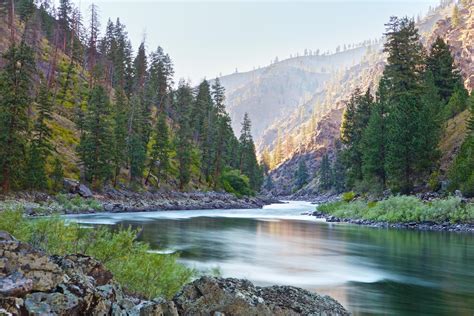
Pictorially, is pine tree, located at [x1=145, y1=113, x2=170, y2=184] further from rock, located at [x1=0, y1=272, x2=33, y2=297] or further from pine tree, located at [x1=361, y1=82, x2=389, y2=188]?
rock, located at [x1=0, y1=272, x2=33, y2=297]

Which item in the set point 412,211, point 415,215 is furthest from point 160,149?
point 415,215

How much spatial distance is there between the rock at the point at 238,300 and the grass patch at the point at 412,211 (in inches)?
1369

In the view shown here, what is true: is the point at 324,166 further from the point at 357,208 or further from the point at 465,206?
the point at 465,206

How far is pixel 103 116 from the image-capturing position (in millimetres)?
62531

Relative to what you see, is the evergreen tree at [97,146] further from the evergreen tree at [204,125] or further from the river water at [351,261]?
the evergreen tree at [204,125]

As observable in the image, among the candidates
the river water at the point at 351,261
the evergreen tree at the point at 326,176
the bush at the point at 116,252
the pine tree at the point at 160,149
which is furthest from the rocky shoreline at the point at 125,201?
the evergreen tree at the point at 326,176

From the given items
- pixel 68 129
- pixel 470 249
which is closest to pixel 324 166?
pixel 68 129

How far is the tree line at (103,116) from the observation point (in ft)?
156

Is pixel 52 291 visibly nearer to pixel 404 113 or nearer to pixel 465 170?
pixel 465 170

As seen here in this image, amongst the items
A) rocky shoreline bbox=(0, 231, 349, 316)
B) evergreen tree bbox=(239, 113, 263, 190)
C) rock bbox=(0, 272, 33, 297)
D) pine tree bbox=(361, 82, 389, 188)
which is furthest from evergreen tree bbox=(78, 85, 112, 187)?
rock bbox=(0, 272, 33, 297)

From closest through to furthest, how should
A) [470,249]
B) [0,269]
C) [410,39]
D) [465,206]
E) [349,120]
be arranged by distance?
[0,269], [470,249], [465,206], [410,39], [349,120]

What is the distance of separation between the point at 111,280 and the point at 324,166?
5322 inches

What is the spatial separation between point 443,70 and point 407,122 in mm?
22625

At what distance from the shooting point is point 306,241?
3359 centimetres
